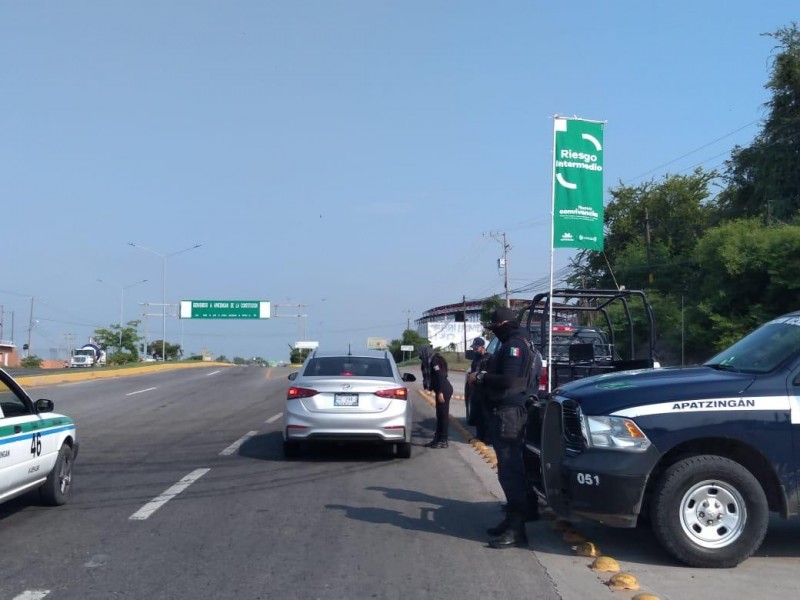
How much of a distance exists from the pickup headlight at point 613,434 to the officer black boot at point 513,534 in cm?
99

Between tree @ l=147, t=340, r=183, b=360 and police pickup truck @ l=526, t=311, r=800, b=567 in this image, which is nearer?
police pickup truck @ l=526, t=311, r=800, b=567

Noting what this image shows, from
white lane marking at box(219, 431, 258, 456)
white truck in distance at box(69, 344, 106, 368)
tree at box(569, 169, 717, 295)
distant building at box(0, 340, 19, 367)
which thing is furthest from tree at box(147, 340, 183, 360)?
white lane marking at box(219, 431, 258, 456)

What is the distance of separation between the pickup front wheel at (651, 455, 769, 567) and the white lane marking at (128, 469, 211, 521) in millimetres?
4767

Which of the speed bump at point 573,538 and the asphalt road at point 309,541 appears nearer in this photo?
the asphalt road at point 309,541

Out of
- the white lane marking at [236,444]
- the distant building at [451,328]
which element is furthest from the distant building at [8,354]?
the white lane marking at [236,444]

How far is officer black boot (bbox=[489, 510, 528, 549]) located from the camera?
702cm

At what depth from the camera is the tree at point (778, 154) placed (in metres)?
35.7

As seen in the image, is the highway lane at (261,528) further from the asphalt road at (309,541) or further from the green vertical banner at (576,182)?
the green vertical banner at (576,182)

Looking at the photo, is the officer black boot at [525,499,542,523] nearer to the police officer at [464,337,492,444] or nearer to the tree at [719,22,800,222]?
the police officer at [464,337,492,444]

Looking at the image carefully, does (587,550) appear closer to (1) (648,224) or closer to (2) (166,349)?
(1) (648,224)

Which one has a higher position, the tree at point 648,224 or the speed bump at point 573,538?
the tree at point 648,224

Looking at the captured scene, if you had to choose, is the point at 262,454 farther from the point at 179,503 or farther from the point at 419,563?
the point at 419,563

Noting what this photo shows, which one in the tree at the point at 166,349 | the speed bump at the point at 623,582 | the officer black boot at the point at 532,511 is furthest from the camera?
the tree at the point at 166,349

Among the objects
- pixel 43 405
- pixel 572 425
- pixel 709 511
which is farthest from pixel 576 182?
pixel 43 405
